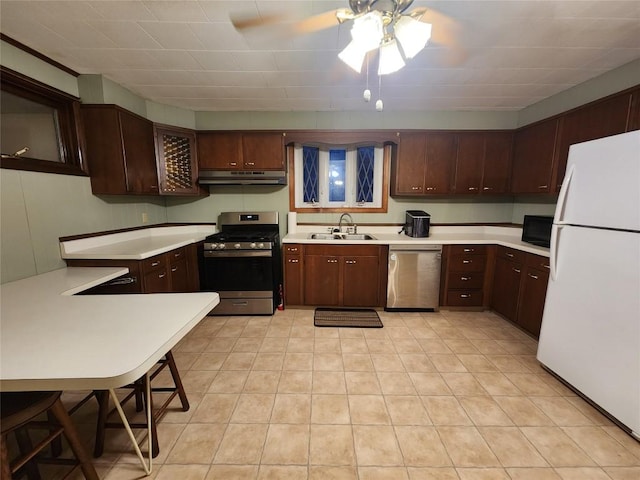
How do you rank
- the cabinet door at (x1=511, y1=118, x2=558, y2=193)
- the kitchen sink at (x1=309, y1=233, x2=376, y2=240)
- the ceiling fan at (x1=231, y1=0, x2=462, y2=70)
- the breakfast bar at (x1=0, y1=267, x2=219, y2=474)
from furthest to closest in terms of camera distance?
the kitchen sink at (x1=309, y1=233, x2=376, y2=240) → the cabinet door at (x1=511, y1=118, x2=558, y2=193) → the ceiling fan at (x1=231, y1=0, x2=462, y2=70) → the breakfast bar at (x1=0, y1=267, x2=219, y2=474)

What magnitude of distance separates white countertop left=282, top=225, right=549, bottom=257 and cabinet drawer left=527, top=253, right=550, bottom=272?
0.20m

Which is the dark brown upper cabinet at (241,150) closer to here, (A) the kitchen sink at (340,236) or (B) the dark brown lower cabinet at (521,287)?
(A) the kitchen sink at (340,236)

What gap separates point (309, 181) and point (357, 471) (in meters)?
3.11

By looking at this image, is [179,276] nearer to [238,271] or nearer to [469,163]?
[238,271]

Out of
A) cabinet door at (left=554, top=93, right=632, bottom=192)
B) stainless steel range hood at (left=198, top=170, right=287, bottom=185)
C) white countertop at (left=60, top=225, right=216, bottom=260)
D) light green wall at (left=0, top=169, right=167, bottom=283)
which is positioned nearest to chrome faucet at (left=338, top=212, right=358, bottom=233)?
stainless steel range hood at (left=198, top=170, right=287, bottom=185)

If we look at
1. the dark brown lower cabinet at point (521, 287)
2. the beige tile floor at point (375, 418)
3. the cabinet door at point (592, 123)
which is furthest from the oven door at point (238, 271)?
the cabinet door at point (592, 123)

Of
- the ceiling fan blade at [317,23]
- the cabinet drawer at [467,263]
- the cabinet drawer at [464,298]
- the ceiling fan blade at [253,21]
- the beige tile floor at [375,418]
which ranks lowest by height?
the beige tile floor at [375,418]

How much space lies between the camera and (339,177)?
12.1 feet

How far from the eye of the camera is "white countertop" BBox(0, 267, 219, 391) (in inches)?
31.6

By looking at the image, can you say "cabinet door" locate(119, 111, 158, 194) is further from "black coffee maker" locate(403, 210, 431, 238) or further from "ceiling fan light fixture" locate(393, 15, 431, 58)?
"black coffee maker" locate(403, 210, 431, 238)

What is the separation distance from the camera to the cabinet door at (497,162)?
3254mm

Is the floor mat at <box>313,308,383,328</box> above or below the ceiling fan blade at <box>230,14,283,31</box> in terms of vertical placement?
below

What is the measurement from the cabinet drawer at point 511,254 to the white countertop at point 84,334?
2.96m

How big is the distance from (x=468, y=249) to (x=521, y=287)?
63 cm
